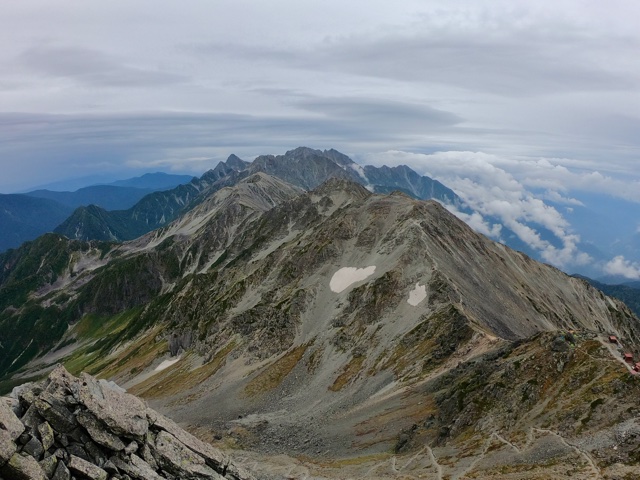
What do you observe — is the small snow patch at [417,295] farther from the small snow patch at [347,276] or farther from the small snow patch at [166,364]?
the small snow patch at [166,364]

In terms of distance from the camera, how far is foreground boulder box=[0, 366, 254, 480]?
→ 27.9 metres

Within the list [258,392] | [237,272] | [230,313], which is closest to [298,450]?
[258,392]

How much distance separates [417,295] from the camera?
117m

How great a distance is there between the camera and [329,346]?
381 feet

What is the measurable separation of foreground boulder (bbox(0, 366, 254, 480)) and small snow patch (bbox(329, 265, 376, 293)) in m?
101

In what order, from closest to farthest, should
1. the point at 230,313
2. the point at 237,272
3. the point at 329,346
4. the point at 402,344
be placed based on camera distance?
the point at 402,344
the point at 329,346
the point at 230,313
the point at 237,272

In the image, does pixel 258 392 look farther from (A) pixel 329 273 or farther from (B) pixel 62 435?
(B) pixel 62 435

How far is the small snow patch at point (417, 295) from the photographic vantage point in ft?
376

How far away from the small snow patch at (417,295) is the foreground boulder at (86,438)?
83.5 m

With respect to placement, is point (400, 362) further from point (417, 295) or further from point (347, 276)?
point (347, 276)

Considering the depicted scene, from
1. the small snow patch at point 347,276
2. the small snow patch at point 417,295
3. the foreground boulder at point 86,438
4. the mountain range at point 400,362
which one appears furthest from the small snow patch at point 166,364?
the foreground boulder at point 86,438

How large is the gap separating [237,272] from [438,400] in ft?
448

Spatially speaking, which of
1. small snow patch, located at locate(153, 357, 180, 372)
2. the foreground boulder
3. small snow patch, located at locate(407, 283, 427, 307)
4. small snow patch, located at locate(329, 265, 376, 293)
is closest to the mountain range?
small snow patch, located at locate(407, 283, 427, 307)

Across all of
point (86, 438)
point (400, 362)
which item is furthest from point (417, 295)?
point (86, 438)
